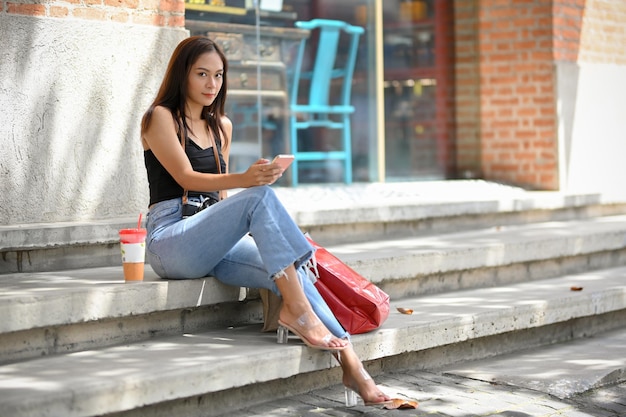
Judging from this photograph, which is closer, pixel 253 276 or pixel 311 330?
pixel 311 330

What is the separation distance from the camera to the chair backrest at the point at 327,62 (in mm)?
8547

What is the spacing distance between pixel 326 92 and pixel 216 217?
14.3ft

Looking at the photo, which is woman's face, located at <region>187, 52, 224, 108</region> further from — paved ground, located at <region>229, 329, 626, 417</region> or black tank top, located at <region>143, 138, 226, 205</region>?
paved ground, located at <region>229, 329, 626, 417</region>

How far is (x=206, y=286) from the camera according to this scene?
188 inches

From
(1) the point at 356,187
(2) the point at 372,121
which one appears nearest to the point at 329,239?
(1) the point at 356,187

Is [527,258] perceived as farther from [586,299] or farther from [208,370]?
[208,370]

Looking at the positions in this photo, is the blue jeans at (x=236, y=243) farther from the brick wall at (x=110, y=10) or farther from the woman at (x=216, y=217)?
the brick wall at (x=110, y=10)

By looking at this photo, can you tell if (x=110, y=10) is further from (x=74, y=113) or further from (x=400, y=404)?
(x=400, y=404)

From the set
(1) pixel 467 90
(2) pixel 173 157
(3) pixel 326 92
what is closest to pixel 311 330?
(2) pixel 173 157

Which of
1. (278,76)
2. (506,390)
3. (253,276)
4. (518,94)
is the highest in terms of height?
(278,76)

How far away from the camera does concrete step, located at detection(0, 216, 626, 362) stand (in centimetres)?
430

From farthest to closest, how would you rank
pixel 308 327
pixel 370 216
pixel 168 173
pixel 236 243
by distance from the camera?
pixel 370 216
pixel 168 173
pixel 236 243
pixel 308 327

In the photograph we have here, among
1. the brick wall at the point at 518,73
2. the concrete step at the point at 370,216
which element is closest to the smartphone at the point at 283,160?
the concrete step at the point at 370,216

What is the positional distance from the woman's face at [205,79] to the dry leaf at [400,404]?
1.66m
